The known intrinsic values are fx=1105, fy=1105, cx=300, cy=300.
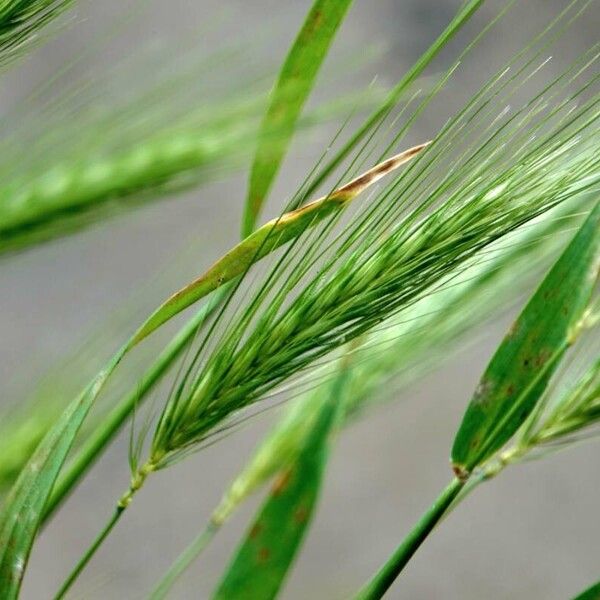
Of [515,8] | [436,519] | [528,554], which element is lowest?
[528,554]

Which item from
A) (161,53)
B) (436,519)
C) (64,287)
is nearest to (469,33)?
(64,287)

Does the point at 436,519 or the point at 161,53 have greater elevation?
the point at 161,53

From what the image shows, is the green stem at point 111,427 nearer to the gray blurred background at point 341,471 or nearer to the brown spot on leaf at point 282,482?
the brown spot on leaf at point 282,482

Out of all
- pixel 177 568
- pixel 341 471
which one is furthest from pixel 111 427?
pixel 341 471

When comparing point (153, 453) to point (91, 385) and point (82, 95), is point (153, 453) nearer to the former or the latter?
point (91, 385)

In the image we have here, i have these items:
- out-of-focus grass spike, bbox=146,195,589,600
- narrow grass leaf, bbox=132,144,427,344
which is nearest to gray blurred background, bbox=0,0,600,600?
out-of-focus grass spike, bbox=146,195,589,600

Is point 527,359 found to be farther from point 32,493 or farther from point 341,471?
point 341,471

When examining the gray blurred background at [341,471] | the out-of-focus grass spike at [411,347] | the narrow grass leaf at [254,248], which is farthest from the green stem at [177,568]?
the gray blurred background at [341,471]
